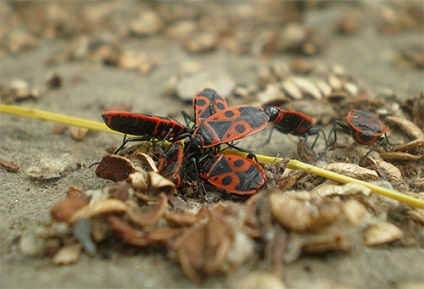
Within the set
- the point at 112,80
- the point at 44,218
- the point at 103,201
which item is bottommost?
the point at 112,80

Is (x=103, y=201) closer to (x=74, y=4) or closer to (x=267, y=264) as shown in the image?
(x=267, y=264)

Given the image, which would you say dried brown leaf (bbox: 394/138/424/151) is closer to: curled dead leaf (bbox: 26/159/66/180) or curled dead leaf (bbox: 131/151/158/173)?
curled dead leaf (bbox: 131/151/158/173)

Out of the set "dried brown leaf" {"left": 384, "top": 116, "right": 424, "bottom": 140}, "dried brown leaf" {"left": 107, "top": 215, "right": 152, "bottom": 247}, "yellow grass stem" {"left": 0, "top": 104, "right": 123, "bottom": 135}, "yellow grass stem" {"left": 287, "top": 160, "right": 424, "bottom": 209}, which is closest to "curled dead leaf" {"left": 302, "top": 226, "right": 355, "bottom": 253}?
"yellow grass stem" {"left": 287, "top": 160, "right": 424, "bottom": 209}

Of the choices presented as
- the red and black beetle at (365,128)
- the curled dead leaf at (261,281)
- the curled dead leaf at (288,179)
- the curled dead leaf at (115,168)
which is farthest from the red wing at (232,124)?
the curled dead leaf at (261,281)

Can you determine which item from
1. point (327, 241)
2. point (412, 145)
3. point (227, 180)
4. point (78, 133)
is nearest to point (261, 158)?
point (227, 180)

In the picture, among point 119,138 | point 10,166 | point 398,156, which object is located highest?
point 398,156

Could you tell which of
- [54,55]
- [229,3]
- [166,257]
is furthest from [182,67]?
[166,257]

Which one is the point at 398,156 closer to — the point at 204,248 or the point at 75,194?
the point at 204,248

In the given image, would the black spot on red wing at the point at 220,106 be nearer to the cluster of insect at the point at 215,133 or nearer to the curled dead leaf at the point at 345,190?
the cluster of insect at the point at 215,133
